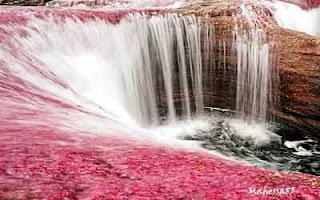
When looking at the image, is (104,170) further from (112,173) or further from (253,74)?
(253,74)

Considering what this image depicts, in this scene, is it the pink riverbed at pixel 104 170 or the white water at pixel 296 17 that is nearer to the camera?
the pink riverbed at pixel 104 170

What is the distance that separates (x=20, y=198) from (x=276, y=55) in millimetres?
12181

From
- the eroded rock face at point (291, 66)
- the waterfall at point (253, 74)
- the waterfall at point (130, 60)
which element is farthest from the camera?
the waterfall at point (253, 74)

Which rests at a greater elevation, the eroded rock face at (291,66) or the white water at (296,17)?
the white water at (296,17)

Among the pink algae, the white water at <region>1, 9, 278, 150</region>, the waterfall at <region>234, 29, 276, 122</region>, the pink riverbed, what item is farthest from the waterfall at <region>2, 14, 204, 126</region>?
the pink algae

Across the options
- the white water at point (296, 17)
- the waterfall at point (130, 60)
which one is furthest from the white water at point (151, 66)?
the white water at point (296, 17)

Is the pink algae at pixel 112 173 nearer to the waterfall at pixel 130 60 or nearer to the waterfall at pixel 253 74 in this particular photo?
the waterfall at pixel 130 60

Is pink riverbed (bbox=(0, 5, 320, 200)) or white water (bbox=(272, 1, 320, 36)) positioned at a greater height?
white water (bbox=(272, 1, 320, 36))

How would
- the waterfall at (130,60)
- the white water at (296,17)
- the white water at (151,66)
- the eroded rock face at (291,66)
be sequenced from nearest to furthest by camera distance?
the waterfall at (130,60), the white water at (151,66), the eroded rock face at (291,66), the white water at (296,17)

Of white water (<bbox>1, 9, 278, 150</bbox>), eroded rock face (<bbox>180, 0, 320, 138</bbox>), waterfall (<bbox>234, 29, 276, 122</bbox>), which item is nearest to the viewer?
white water (<bbox>1, 9, 278, 150</bbox>)

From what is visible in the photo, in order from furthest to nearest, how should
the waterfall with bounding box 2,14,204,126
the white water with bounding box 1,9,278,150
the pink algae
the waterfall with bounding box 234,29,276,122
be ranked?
the waterfall with bounding box 234,29,276,122 < the white water with bounding box 1,9,278,150 < the waterfall with bounding box 2,14,204,126 < the pink algae

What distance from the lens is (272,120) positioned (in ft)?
47.7

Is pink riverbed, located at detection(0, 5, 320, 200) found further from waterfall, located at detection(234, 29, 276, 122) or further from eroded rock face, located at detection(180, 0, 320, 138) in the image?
waterfall, located at detection(234, 29, 276, 122)

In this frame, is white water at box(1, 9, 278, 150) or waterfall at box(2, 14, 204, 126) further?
white water at box(1, 9, 278, 150)
